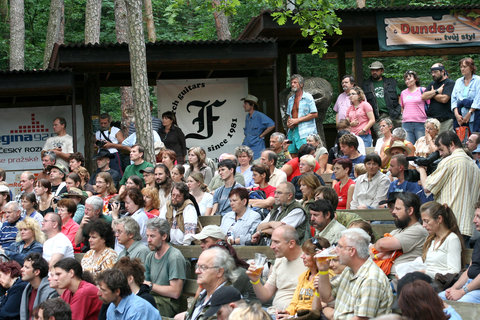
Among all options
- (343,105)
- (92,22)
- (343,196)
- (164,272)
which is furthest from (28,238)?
(92,22)

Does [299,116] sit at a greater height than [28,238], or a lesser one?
greater

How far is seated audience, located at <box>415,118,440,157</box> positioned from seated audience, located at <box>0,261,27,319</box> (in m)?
7.09

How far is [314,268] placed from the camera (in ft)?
24.2

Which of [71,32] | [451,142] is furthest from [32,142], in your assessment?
[71,32]

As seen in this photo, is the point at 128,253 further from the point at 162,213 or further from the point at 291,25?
the point at 291,25

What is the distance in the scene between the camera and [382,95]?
670 inches

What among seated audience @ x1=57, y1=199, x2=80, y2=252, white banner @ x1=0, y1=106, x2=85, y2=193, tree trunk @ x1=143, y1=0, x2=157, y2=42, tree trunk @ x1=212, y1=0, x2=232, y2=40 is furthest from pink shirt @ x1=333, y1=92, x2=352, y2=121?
tree trunk @ x1=143, y1=0, x2=157, y2=42

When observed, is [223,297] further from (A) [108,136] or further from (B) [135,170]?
(A) [108,136]

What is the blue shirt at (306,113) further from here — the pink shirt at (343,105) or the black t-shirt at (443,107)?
the black t-shirt at (443,107)

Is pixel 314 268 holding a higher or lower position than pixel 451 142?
lower

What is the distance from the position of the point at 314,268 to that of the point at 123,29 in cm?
1878

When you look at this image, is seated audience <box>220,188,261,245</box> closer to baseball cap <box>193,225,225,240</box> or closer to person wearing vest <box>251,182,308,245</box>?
person wearing vest <box>251,182,308,245</box>

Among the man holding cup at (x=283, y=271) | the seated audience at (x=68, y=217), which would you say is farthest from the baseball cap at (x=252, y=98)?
the man holding cup at (x=283, y=271)

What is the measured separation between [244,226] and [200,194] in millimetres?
1718
